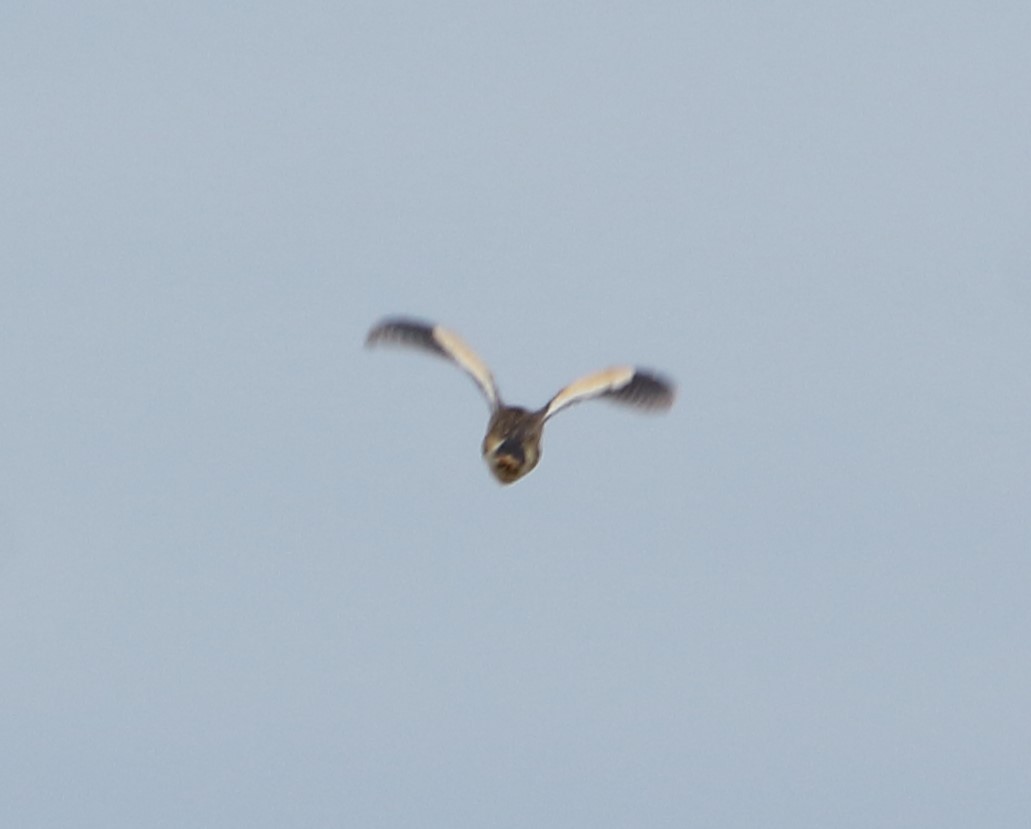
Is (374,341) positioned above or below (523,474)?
above
